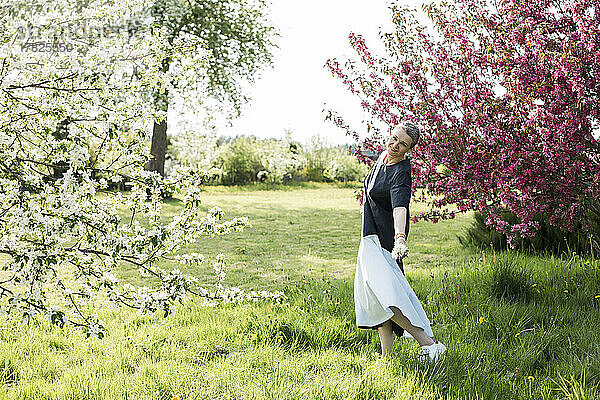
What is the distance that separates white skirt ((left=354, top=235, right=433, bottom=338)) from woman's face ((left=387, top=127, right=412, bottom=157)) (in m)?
0.63

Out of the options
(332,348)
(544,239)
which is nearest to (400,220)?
(332,348)

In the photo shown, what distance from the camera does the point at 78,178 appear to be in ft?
9.91

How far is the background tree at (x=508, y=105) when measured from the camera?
4898 mm

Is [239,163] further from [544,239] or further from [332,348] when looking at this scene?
[332,348]

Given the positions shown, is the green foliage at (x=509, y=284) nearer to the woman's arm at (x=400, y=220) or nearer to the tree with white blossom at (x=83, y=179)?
the woman's arm at (x=400, y=220)

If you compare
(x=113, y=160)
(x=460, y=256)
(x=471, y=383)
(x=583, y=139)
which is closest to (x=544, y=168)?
(x=583, y=139)

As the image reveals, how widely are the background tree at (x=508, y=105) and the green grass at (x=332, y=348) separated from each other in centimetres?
89

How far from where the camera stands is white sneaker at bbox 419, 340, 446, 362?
3.62m

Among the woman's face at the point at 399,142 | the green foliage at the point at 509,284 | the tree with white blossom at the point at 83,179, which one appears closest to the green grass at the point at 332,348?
the green foliage at the point at 509,284

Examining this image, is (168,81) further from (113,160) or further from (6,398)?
(6,398)

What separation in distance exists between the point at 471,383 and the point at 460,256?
5072mm

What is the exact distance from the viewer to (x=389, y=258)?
3709 millimetres

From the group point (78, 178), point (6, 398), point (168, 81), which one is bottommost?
point (6, 398)

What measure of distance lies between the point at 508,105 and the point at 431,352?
9.47 ft
